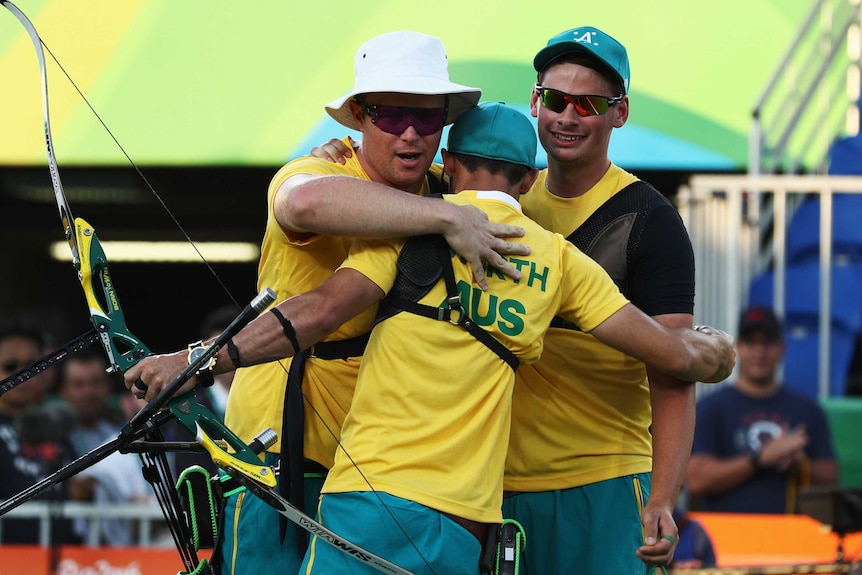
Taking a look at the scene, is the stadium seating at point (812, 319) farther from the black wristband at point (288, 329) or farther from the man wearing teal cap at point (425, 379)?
the black wristband at point (288, 329)

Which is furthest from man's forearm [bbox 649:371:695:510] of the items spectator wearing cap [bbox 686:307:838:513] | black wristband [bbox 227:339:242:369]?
spectator wearing cap [bbox 686:307:838:513]

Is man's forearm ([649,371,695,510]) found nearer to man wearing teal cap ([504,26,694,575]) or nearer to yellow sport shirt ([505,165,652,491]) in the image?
man wearing teal cap ([504,26,694,575])

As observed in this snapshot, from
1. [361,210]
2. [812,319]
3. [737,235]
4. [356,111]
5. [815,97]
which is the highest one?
[815,97]

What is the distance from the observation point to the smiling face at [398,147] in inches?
138

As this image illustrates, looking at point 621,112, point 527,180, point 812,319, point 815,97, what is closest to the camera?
point 527,180

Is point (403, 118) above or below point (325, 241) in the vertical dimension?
above

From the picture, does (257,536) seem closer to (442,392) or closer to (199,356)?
(199,356)

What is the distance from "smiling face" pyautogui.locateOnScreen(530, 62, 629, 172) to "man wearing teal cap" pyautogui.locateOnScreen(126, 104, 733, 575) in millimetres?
597

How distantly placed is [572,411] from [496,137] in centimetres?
96

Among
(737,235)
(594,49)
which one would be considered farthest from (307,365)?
(737,235)

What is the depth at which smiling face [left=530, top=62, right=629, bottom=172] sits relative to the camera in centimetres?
385

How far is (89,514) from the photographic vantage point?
736cm

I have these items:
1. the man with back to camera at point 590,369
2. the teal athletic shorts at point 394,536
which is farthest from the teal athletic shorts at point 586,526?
the teal athletic shorts at point 394,536

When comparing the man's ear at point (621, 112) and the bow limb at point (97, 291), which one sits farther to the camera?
the man's ear at point (621, 112)
